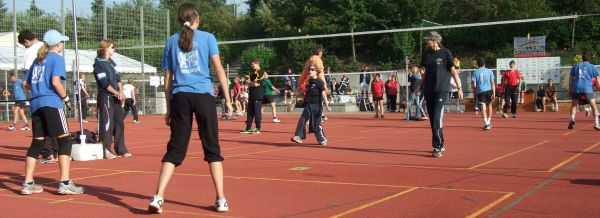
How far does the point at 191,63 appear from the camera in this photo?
595cm

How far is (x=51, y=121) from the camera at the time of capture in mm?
7309

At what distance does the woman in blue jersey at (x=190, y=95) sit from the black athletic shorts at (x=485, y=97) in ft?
37.4

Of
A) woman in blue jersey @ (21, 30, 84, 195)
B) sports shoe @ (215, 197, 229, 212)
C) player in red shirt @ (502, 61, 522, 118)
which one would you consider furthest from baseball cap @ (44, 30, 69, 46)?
player in red shirt @ (502, 61, 522, 118)

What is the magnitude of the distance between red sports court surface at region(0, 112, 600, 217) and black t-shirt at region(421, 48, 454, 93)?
3.48 feet

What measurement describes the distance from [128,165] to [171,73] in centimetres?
426

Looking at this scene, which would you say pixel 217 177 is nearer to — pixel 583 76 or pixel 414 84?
pixel 583 76

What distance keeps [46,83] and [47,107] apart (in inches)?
10.5

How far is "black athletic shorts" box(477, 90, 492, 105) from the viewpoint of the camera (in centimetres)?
1625

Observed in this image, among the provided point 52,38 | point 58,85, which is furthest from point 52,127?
point 52,38

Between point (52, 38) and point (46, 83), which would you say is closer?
point (46, 83)

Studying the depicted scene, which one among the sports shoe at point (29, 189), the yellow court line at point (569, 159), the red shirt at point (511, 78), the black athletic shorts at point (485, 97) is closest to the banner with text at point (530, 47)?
the red shirt at point (511, 78)

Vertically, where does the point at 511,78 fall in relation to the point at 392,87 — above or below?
above

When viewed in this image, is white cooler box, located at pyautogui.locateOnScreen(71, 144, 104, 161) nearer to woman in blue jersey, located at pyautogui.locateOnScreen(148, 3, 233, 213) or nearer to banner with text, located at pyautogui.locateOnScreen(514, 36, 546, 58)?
woman in blue jersey, located at pyautogui.locateOnScreen(148, 3, 233, 213)

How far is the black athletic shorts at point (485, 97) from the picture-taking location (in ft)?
53.3
